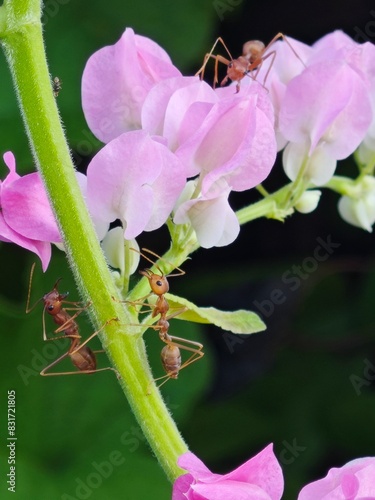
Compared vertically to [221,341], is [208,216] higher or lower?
higher

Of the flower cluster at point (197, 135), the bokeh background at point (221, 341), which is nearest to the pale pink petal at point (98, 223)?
the flower cluster at point (197, 135)

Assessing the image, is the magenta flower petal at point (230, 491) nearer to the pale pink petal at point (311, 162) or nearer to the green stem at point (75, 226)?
the green stem at point (75, 226)

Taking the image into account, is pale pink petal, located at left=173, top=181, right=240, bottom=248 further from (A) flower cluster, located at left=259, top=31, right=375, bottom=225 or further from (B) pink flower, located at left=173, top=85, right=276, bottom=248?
(A) flower cluster, located at left=259, top=31, right=375, bottom=225

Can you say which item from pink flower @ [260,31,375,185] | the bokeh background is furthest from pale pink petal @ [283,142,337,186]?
the bokeh background

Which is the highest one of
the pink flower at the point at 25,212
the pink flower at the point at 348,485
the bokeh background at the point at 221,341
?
the pink flower at the point at 25,212

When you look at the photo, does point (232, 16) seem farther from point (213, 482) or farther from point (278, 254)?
point (213, 482)

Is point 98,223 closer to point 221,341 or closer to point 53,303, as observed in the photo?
point 53,303

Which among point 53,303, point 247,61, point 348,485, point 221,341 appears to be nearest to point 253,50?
point 247,61
